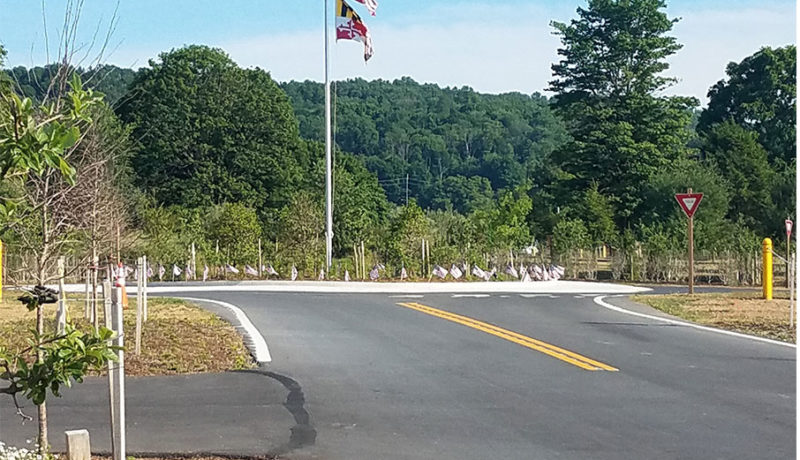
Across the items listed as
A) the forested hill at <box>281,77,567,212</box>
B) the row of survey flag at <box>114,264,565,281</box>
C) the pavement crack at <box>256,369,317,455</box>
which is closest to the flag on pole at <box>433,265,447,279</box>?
the row of survey flag at <box>114,264,565,281</box>

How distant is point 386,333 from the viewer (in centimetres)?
1566

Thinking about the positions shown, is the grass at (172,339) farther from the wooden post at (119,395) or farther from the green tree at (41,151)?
the green tree at (41,151)

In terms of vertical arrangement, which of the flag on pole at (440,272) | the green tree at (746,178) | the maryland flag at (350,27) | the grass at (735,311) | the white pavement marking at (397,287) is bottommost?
the grass at (735,311)

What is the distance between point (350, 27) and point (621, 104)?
22.6 m

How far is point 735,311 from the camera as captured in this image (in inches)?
750

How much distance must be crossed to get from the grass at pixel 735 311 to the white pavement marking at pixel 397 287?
378 centimetres

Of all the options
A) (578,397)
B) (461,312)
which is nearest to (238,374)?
(578,397)

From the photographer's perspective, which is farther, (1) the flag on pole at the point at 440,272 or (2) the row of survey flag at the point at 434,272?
(2) the row of survey flag at the point at 434,272

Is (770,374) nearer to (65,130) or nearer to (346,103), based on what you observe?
(65,130)

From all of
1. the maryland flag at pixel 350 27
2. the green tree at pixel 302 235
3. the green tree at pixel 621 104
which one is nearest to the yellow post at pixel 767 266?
the maryland flag at pixel 350 27

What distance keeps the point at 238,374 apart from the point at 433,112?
105945 millimetres

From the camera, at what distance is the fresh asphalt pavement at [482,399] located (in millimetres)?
7992

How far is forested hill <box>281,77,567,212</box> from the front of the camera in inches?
3740

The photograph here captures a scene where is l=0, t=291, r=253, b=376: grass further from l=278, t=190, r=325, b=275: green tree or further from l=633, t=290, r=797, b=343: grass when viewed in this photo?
l=278, t=190, r=325, b=275: green tree
